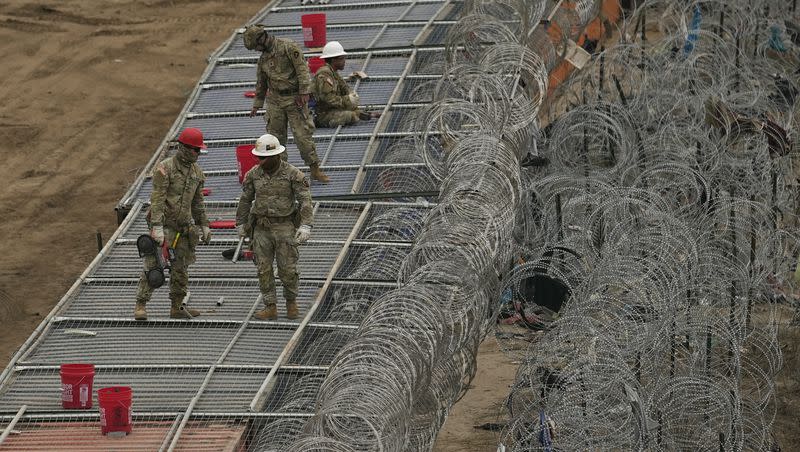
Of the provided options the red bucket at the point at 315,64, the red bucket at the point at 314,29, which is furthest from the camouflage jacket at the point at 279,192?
the red bucket at the point at 314,29

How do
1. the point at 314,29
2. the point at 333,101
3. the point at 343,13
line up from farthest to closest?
the point at 343,13 → the point at 314,29 → the point at 333,101

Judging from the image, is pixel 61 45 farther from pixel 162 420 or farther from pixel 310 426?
pixel 310 426

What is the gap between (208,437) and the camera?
48.8 ft

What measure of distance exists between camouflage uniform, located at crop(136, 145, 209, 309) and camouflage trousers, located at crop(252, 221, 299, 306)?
1.96 feet

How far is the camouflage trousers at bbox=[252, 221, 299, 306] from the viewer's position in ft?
54.3

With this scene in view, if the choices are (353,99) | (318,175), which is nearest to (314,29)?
(353,99)

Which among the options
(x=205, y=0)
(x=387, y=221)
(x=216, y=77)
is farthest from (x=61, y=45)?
(x=387, y=221)

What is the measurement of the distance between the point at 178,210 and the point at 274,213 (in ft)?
3.06

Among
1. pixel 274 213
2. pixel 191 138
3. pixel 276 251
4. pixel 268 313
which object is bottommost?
pixel 268 313

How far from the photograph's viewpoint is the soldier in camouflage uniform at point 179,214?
643 inches

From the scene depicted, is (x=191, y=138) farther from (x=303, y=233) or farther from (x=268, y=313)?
(x=268, y=313)

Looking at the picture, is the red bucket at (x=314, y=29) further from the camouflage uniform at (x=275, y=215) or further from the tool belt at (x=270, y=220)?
the tool belt at (x=270, y=220)

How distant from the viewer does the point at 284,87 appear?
19.2 meters

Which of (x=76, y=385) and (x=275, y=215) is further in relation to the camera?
(x=275, y=215)
